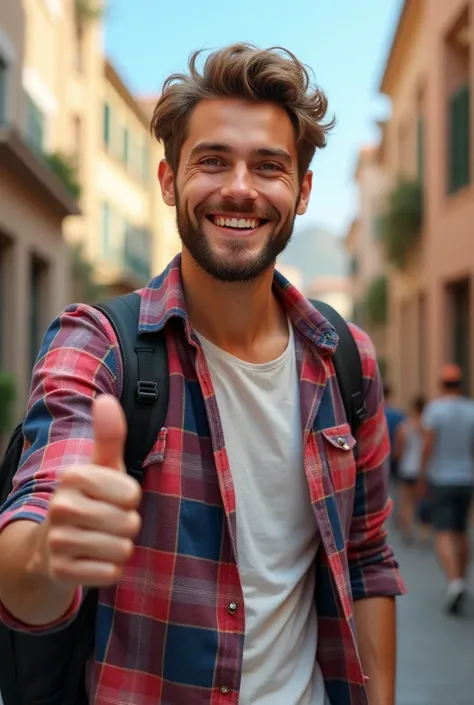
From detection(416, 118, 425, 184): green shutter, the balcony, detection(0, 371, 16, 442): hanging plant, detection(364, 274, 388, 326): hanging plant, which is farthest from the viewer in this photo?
the balcony

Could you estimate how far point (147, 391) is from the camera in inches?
71.8

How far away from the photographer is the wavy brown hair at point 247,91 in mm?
2049

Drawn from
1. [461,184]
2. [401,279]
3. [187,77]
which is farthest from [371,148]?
[187,77]

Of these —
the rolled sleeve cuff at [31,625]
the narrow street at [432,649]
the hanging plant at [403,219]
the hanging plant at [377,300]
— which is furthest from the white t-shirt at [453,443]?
the hanging plant at [377,300]

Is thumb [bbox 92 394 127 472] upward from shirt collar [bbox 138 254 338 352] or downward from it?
downward

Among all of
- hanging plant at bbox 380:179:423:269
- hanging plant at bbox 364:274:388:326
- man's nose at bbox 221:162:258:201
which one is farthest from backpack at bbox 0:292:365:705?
hanging plant at bbox 364:274:388:326

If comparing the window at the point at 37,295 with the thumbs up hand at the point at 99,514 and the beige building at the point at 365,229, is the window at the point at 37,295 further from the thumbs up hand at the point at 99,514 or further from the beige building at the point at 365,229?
the beige building at the point at 365,229

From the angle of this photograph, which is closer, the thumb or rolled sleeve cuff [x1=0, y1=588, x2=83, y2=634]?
the thumb

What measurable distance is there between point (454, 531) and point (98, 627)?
6811 millimetres

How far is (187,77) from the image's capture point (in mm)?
2139

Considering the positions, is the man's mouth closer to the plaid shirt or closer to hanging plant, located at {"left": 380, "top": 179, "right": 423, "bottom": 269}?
the plaid shirt

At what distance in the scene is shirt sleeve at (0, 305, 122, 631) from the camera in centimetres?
147

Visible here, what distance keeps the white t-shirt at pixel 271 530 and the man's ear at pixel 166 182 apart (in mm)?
359

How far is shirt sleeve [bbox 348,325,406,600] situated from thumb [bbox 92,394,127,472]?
3.85 feet
